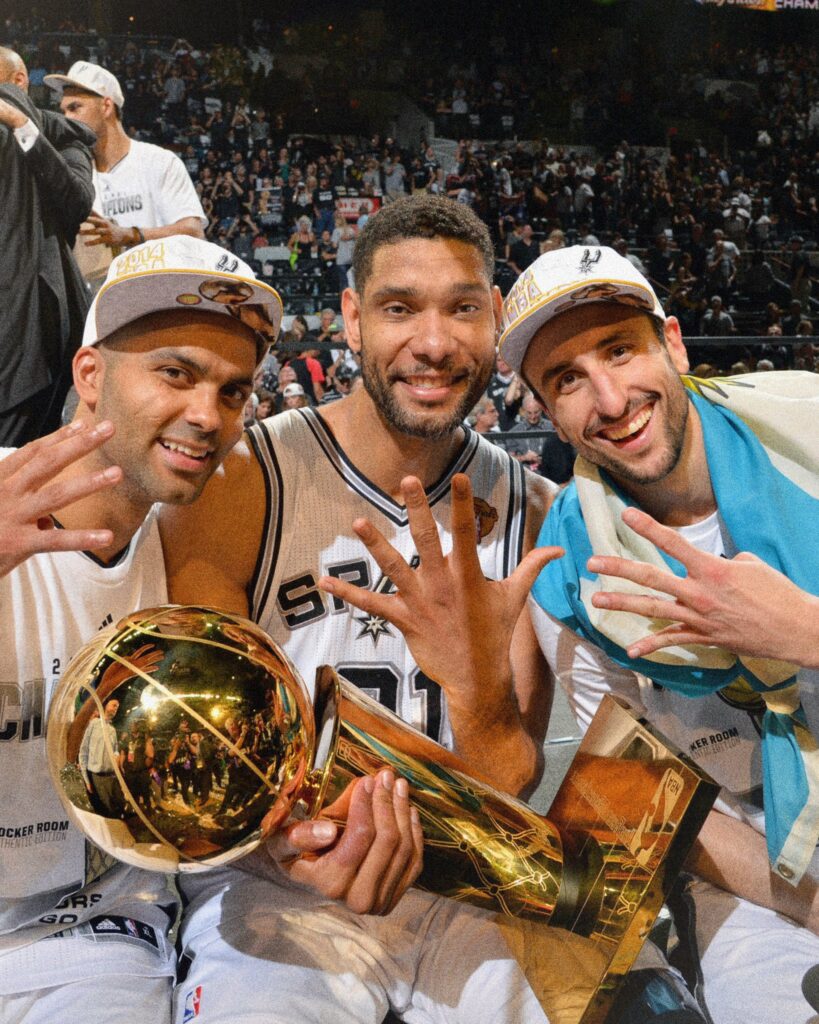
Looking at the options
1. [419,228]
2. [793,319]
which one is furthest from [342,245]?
[419,228]

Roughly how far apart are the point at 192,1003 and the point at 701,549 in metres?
0.99

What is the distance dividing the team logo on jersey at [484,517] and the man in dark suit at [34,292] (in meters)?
3.22

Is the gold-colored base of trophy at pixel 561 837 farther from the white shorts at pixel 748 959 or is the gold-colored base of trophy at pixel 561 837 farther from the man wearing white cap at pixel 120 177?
the man wearing white cap at pixel 120 177

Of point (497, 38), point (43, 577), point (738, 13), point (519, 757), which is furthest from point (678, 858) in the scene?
point (738, 13)

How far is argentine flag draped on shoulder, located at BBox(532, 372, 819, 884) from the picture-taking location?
1.51 m

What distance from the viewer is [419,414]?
1.78 meters

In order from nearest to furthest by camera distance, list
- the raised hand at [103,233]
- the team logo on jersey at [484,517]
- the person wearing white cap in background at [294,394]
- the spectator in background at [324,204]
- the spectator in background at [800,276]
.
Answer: the team logo on jersey at [484,517] < the raised hand at [103,233] < the person wearing white cap in background at [294,394] < the spectator in background at [324,204] < the spectator in background at [800,276]

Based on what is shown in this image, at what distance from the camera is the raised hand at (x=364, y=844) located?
1253 millimetres

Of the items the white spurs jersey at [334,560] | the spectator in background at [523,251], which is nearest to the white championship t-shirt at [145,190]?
the spectator in background at [523,251]

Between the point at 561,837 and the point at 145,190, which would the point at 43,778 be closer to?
the point at 561,837

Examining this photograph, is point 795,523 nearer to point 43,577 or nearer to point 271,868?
point 271,868

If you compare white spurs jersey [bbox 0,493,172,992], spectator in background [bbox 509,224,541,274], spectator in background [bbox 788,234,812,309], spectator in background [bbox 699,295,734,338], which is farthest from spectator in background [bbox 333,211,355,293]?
white spurs jersey [bbox 0,493,172,992]

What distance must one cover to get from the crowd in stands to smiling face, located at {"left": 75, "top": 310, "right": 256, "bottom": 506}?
4559 millimetres

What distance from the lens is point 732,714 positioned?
176cm
